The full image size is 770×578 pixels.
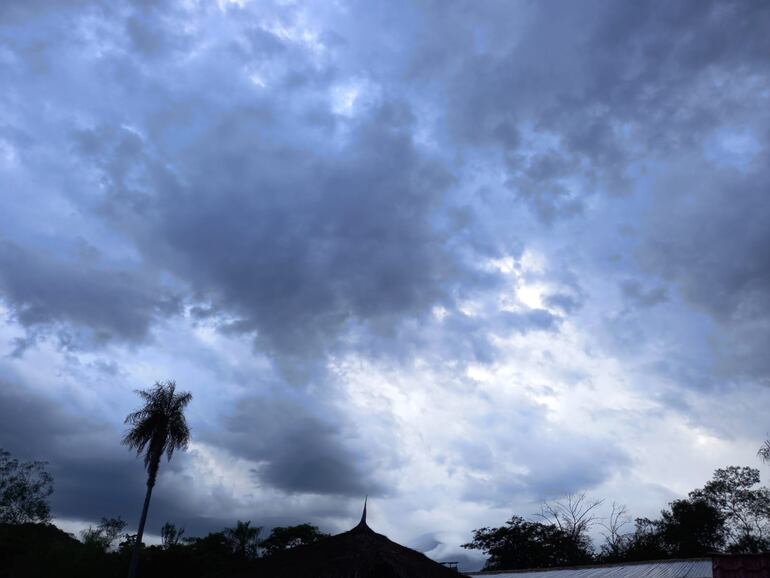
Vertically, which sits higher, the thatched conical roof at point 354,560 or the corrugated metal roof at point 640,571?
the corrugated metal roof at point 640,571

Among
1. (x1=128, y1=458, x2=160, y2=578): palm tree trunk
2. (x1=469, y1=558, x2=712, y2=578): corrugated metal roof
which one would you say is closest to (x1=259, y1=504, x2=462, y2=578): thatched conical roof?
(x1=469, y1=558, x2=712, y2=578): corrugated metal roof

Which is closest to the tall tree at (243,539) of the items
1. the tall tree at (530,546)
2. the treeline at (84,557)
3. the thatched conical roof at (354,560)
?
the treeline at (84,557)

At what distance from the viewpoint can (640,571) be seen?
31.4m

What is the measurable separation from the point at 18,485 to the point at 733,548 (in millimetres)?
66499

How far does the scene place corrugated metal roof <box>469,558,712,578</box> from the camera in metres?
28.4

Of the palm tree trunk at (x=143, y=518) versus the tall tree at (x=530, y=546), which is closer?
the palm tree trunk at (x=143, y=518)

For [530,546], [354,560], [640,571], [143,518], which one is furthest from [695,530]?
[354,560]

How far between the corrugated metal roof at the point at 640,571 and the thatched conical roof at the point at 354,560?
20.9 m

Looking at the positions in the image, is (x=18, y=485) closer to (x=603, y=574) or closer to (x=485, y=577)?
(x=485, y=577)

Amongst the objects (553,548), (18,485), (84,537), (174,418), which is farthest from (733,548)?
(18,485)

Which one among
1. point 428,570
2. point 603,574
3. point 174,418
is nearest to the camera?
point 428,570

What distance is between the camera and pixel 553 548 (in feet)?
214

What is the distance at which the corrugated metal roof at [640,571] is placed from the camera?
28.4 metres

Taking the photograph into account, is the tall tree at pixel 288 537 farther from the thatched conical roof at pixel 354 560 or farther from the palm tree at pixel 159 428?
the thatched conical roof at pixel 354 560
